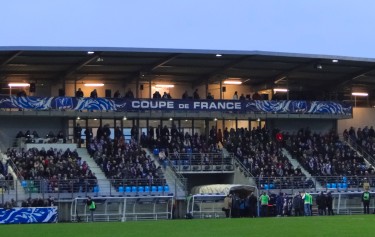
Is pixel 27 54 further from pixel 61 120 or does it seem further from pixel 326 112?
pixel 326 112

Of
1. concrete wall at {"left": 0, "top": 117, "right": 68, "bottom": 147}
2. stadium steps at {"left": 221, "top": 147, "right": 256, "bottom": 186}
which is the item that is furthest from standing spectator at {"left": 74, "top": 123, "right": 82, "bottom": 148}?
stadium steps at {"left": 221, "top": 147, "right": 256, "bottom": 186}

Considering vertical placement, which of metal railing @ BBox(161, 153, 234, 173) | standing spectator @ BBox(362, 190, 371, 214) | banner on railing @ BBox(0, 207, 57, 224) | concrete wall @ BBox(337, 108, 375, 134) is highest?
concrete wall @ BBox(337, 108, 375, 134)

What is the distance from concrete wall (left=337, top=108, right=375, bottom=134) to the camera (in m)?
60.4

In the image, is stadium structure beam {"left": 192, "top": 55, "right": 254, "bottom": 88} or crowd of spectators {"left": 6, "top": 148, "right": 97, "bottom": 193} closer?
crowd of spectators {"left": 6, "top": 148, "right": 97, "bottom": 193}

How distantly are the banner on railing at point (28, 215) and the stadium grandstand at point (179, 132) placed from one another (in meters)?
0.97

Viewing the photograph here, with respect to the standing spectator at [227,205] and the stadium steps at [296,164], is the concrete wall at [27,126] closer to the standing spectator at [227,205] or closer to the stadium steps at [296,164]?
the stadium steps at [296,164]

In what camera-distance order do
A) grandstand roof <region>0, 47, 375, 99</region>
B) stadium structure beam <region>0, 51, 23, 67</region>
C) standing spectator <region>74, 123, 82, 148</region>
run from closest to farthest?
stadium structure beam <region>0, 51, 23, 67</region>, grandstand roof <region>0, 47, 375, 99</region>, standing spectator <region>74, 123, 82, 148</region>

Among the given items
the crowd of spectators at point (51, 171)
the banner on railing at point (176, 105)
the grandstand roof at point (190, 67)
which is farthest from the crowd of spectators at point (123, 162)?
the grandstand roof at point (190, 67)

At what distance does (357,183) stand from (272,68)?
1004 cm

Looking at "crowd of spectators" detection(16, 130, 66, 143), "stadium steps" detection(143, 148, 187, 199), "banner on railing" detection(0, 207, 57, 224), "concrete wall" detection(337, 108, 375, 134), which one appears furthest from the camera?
"concrete wall" detection(337, 108, 375, 134)

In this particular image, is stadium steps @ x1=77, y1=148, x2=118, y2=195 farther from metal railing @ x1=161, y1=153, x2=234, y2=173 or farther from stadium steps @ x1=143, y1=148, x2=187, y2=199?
metal railing @ x1=161, y1=153, x2=234, y2=173

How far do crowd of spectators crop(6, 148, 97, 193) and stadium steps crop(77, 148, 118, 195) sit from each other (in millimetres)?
660

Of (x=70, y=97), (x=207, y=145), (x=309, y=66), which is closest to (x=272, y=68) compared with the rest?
(x=309, y=66)

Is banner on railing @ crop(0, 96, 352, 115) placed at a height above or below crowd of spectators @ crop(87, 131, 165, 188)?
above
